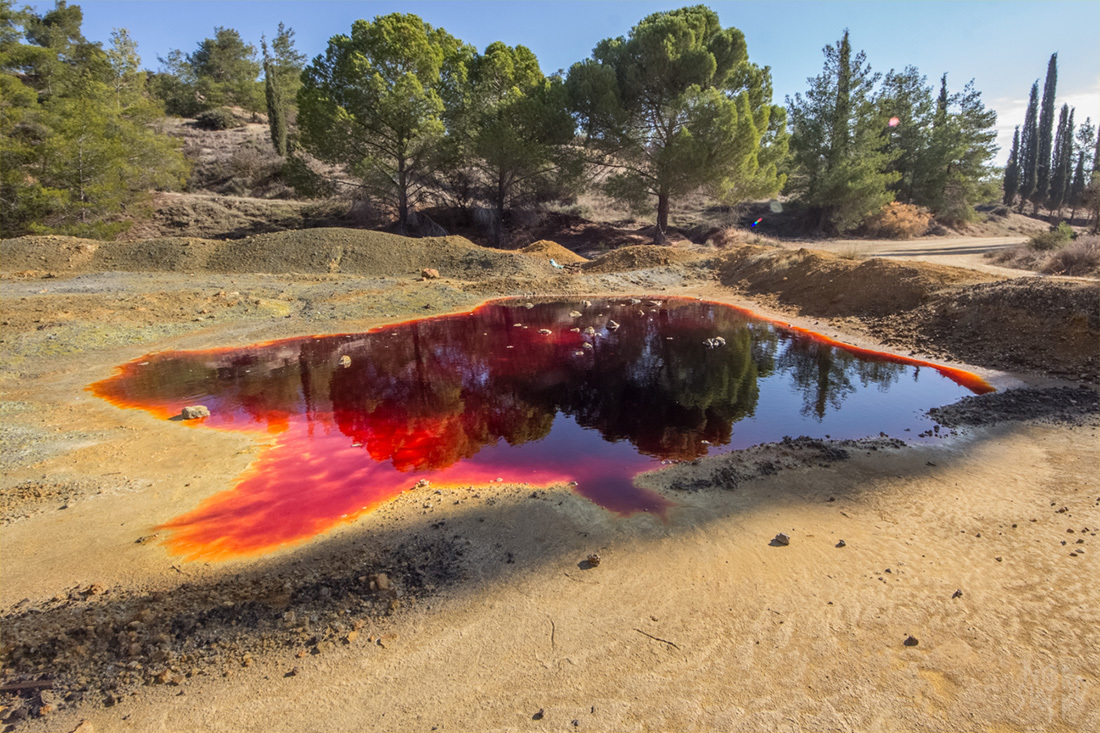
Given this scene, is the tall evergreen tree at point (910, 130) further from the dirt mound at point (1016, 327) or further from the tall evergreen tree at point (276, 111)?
the tall evergreen tree at point (276, 111)

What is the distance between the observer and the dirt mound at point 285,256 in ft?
60.3

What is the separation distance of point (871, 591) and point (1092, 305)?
9.41 m

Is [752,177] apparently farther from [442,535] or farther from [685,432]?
[442,535]

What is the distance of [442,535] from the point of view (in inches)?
184

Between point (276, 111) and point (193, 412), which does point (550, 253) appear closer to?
point (193, 412)

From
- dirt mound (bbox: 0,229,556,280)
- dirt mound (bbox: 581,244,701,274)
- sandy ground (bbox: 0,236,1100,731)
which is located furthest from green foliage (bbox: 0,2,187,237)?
sandy ground (bbox: 0,236,1100,731)

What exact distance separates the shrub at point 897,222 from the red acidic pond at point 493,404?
2248 cm

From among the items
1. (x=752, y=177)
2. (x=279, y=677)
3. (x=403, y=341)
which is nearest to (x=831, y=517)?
(x=279, y=677)

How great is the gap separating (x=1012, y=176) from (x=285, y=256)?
59.1 metres

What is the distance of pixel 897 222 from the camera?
99.4 ft

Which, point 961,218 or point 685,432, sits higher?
point 961,218

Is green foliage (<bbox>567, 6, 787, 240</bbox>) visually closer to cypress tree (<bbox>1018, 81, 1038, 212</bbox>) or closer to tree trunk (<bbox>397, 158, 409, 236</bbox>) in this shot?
tree trunk (<bbox>397, 158, 409, 236</bbox>)

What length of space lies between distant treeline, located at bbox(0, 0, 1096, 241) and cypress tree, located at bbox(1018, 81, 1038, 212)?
59.0 ft

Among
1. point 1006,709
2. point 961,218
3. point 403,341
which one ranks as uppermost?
point 961,218
